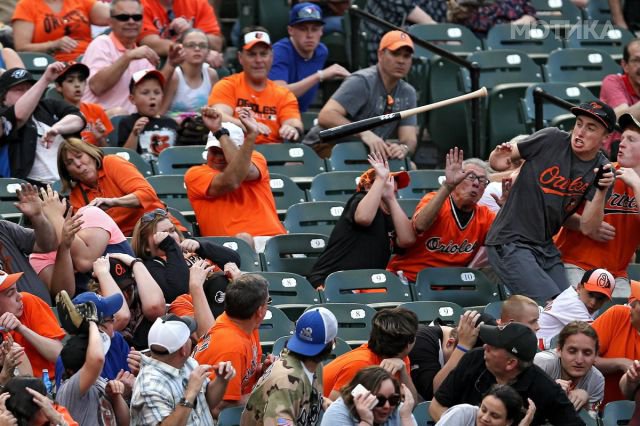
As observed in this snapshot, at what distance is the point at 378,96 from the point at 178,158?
5.42 feet

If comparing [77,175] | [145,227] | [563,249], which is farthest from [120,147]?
[563,249]

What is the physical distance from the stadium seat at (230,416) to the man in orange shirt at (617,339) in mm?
2283

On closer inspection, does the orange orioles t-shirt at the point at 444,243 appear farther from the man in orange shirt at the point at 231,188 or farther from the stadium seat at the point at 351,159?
the stadium seat at the point at 351,159

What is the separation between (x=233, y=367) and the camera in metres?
7.53

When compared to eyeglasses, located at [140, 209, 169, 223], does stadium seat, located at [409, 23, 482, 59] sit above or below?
below

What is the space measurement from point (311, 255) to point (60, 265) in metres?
2.09

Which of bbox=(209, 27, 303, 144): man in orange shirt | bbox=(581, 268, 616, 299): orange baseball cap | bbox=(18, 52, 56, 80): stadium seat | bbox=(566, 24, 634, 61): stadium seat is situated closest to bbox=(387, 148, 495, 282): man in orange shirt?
bbox=(581, 268, 616, 299): orange baseball cap

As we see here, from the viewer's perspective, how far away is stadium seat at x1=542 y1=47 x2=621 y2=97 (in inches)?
523

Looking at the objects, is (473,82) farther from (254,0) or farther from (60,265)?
(60,265)

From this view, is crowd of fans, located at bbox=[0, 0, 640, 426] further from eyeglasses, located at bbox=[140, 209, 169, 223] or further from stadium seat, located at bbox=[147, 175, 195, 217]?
stadium seat, located at bbox=[147, 175, 195, 217]

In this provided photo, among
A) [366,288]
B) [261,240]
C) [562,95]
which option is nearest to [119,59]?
[261,240]

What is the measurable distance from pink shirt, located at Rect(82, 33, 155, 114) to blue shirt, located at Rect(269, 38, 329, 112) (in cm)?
124

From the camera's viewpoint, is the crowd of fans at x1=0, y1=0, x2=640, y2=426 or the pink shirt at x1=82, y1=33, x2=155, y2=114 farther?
the pink shirt at x1=82, y1=33, x2=155, y2=114

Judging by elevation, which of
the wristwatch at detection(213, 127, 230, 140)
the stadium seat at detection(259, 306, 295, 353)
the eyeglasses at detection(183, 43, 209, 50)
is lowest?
the stadium seat at detection(259, 306, 295, 353)
